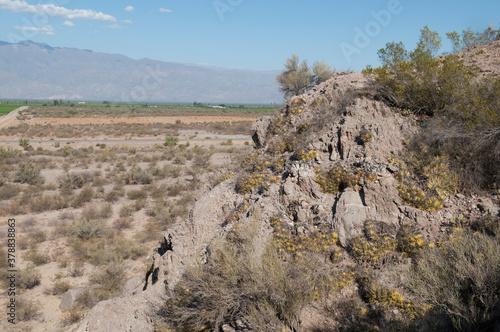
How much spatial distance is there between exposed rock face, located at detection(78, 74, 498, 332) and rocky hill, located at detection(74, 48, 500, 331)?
0.7 inches

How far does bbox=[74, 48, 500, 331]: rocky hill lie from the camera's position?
5070 mm

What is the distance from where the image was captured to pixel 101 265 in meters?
9.85

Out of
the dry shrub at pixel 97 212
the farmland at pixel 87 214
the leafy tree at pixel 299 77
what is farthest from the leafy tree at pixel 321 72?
the dry shrub at pixel 97 212

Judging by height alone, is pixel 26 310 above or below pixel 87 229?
below

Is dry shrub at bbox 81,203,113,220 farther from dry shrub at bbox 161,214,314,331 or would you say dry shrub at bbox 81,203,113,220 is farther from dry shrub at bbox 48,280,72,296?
dry shrub at bbox 161,214,314,331

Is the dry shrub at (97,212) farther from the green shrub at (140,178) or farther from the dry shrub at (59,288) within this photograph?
the dry shrub at (59,288)

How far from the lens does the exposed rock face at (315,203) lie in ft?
18.1

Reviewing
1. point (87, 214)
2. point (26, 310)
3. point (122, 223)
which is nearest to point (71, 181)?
point (87, 214)

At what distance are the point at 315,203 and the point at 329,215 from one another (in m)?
0.35

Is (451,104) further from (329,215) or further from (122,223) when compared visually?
(122,223)

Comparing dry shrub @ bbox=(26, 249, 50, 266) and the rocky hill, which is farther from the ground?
the rocky hill

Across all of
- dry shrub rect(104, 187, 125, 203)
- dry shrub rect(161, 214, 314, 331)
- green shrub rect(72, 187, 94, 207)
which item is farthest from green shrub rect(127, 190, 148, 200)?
dry shrub rect(161, 214, 314, 331)

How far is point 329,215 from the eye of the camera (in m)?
5.72

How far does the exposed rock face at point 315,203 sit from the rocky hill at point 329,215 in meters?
0.02
